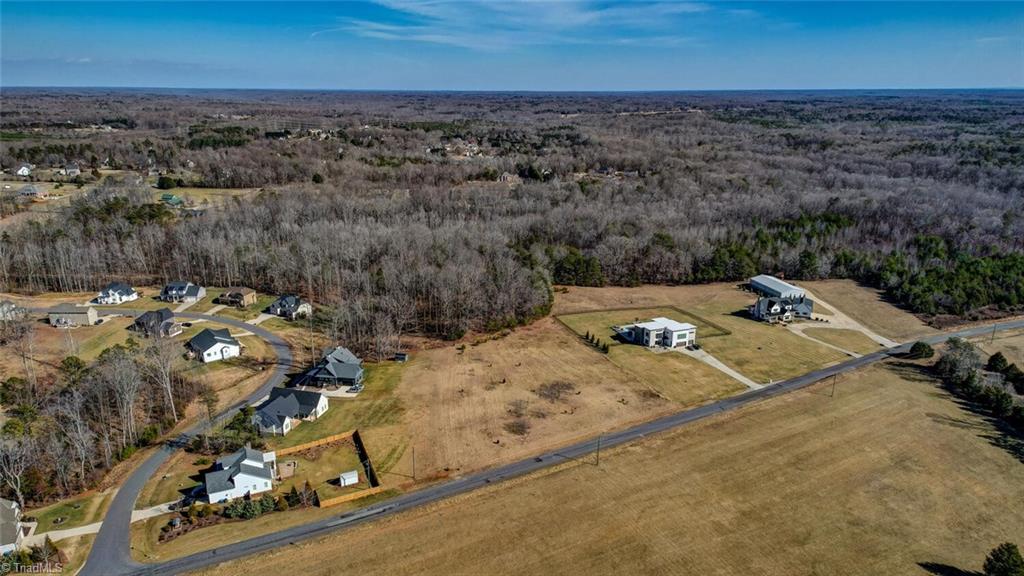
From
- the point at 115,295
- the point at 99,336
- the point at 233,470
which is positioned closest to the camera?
the point at 233,470

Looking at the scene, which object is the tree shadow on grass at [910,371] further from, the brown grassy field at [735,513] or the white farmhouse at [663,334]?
the white farmhouse at [663,334]

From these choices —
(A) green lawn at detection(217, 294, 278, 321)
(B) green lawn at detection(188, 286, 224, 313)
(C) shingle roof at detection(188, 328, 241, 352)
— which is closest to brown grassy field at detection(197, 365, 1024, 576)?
(C) shingle roof at detection(188, 328, 241, 352)

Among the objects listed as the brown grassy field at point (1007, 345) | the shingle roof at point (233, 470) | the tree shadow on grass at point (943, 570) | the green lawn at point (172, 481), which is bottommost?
the tree shadow on grass at point (943, 570)

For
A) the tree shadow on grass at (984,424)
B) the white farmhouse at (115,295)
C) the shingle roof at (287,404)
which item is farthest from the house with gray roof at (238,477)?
the tree shadow on grass at (984,424)

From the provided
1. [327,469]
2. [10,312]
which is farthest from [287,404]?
[10,312]

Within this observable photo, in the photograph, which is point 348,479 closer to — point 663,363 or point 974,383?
point 663,363

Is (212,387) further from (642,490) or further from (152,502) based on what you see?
(642,490)

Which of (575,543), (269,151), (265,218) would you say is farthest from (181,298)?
(269,151)
